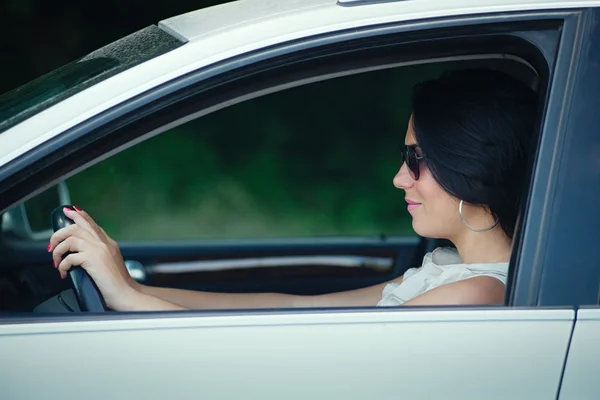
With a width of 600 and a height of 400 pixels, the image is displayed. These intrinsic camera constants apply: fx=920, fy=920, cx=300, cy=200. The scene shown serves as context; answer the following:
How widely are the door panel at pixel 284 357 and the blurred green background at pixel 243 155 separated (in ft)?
14.5

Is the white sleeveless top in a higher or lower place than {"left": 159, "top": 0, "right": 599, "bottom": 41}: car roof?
lower

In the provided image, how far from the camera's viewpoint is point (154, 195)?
6625 millimetres

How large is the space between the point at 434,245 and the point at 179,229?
11.4 ft

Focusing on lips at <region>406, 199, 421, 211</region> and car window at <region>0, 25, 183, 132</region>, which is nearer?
car window at <region>0, 25, 183, 132</region>

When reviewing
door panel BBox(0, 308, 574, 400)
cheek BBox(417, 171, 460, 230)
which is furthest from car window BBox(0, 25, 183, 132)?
cheek BBox(417, 171, 460, 230)

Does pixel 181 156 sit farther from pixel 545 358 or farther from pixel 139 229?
pixel 545 358

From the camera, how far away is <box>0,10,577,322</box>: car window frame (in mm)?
1713

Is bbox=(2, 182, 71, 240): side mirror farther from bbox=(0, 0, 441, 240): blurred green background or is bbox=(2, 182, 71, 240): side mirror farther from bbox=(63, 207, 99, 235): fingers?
bbox=(0, 0, 441, 240): blurred green background

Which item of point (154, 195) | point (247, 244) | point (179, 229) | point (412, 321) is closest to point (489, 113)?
point (412, 321)

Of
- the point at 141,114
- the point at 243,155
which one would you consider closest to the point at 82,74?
the point at 141,114

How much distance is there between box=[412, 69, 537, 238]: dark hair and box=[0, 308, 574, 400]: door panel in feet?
1.54

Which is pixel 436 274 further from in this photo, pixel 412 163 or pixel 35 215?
pixel 35 215

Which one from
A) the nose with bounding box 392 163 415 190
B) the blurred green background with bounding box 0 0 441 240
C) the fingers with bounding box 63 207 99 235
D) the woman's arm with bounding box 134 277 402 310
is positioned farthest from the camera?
the blurred green background with bounding box 0 0 441 240

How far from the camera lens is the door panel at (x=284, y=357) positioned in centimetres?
172
